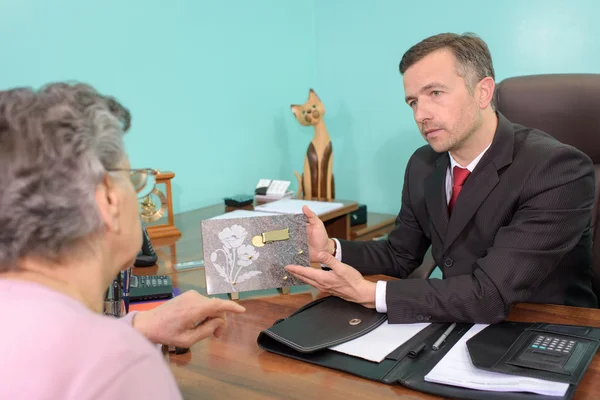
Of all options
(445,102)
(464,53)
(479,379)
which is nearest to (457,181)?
(445,102)

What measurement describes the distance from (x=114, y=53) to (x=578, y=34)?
191 cm

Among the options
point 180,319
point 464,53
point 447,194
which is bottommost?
point 180,319

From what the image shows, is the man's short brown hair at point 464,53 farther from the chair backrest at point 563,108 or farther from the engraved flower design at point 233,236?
the engraved flower design at point 233,236

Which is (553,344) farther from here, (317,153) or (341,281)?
(317,153)

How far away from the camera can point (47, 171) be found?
2.30 ft

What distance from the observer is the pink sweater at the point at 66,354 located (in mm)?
606

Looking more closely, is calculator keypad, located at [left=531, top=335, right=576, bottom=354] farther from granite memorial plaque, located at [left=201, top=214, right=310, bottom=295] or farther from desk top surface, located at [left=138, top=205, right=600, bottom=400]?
granite memorial plaque, located at [left=201, top=214, right=310, bottom=295]

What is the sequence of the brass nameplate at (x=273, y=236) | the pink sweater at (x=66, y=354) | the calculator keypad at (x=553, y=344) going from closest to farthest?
the pink sweater at (x=66, y=354)
the calculator keypad at (x=553, y=344)
the brass nameplate at (x=273, y=236)

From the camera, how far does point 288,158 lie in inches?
128

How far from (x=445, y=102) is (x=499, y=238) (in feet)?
1.44

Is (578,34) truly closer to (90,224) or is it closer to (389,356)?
(389,356)

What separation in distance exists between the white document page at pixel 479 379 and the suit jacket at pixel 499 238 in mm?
Result: 214

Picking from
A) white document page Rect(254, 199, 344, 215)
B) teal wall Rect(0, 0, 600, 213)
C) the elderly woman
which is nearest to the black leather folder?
the elderly woman

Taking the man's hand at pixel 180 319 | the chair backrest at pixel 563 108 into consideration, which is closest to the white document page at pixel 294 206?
the chair backrest at pixel 563 108
